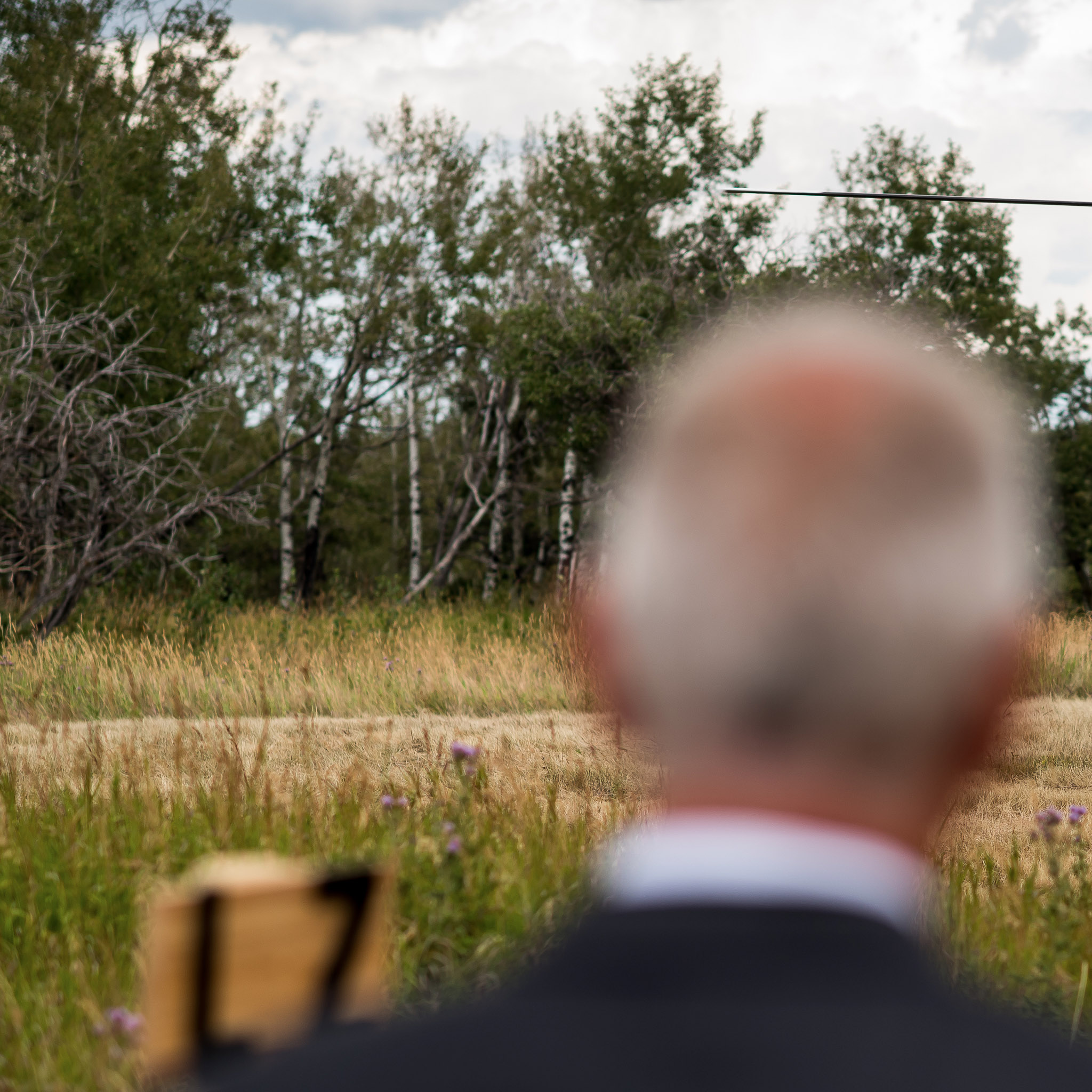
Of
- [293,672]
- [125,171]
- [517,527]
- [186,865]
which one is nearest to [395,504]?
[517,527]

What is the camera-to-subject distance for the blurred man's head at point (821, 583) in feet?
2.28

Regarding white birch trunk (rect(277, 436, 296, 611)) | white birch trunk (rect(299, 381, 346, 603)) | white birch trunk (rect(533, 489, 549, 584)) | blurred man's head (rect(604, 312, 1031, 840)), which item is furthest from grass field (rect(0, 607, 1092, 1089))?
white birch trunk (rect(533, 489, 549, 584))

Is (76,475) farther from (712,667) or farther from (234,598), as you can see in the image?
(712,667)

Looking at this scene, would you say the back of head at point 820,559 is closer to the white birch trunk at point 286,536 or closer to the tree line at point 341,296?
the tree line at point 341,296

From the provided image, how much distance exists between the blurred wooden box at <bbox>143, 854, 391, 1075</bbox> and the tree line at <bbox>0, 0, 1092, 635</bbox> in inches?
415

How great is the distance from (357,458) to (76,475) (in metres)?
23.1

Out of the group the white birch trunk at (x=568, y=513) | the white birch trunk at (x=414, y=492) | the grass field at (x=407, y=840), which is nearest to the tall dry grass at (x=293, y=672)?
the grass field at (x=407, y=840)

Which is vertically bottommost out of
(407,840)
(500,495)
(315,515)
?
(407,840)

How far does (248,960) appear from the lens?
0.75 meters

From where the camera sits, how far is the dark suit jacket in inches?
21.0

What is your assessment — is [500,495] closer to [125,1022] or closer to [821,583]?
[125,1022]

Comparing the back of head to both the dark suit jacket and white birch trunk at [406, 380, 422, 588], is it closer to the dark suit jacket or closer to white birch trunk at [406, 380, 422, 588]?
the dark suit jacket

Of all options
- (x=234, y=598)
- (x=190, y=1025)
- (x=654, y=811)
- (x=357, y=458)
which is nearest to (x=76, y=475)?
(x=234, y=598)

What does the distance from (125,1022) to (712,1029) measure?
1881 mm
